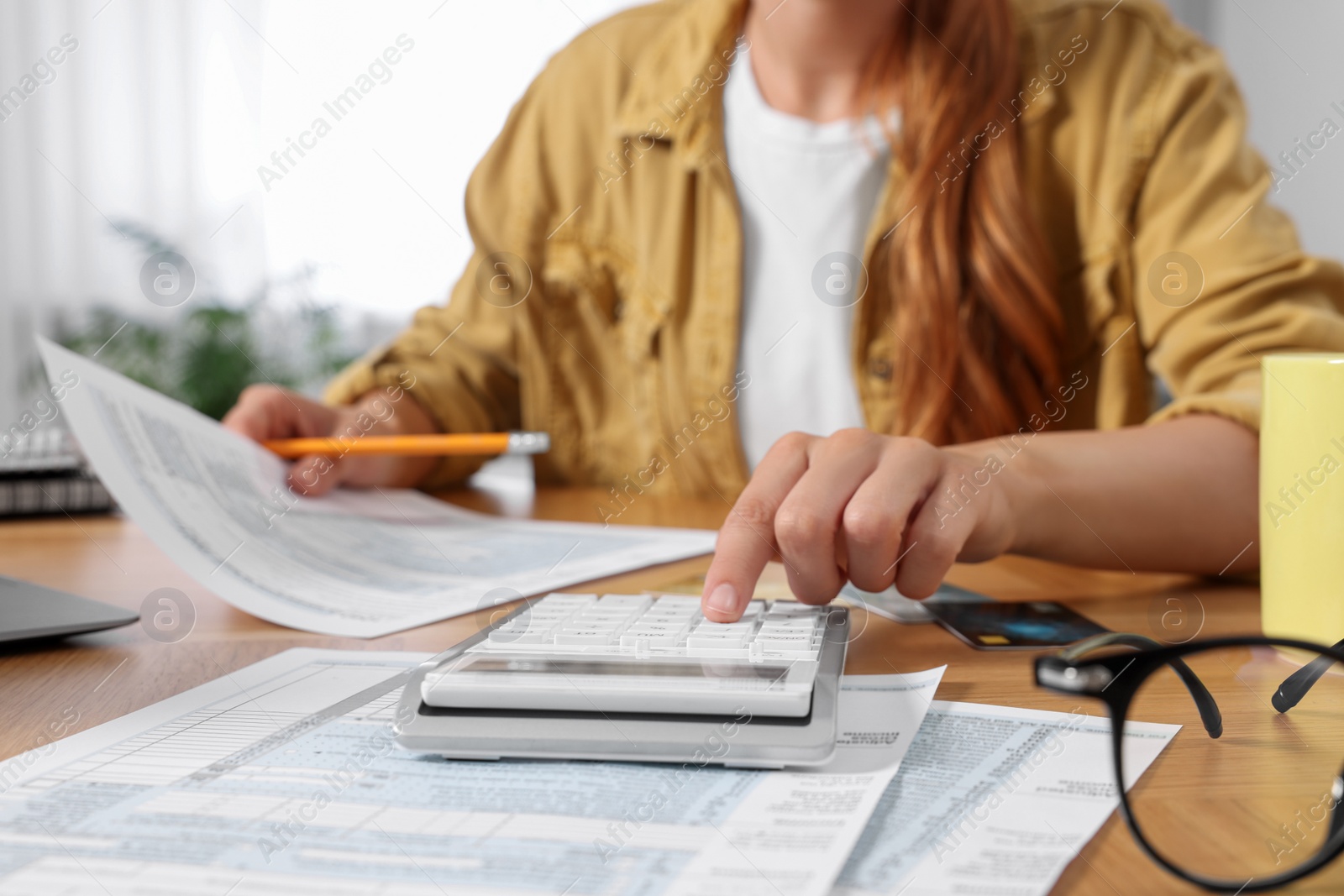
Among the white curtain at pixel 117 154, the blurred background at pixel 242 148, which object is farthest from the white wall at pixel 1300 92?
the white curtain at pixel 117 154

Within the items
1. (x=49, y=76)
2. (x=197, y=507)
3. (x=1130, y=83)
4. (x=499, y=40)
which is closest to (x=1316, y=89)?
(x=1130, y=83)

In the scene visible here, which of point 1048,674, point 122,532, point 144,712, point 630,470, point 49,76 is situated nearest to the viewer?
point 1048,674

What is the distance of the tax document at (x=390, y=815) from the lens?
0.71 feet

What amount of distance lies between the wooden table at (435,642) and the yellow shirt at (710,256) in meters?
0.20

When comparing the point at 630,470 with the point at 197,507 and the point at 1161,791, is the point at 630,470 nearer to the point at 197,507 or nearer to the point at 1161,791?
the point at 197,507

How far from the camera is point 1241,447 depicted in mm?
552

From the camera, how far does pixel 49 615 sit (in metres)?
0.43

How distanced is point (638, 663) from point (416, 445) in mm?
454

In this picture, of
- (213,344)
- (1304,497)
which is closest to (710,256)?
(1304,497)

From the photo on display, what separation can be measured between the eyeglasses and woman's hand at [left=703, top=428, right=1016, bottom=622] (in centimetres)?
10

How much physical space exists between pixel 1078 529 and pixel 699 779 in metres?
0.33

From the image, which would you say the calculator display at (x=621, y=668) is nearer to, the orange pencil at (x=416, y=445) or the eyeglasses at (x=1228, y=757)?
the eyeglasses at (x=1228, y=757)

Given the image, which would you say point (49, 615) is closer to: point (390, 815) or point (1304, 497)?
point (390, 815)

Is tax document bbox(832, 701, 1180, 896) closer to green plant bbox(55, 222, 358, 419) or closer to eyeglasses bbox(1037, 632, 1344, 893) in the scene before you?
eyeglasses bbox(1037, 632, 1344, 893)
